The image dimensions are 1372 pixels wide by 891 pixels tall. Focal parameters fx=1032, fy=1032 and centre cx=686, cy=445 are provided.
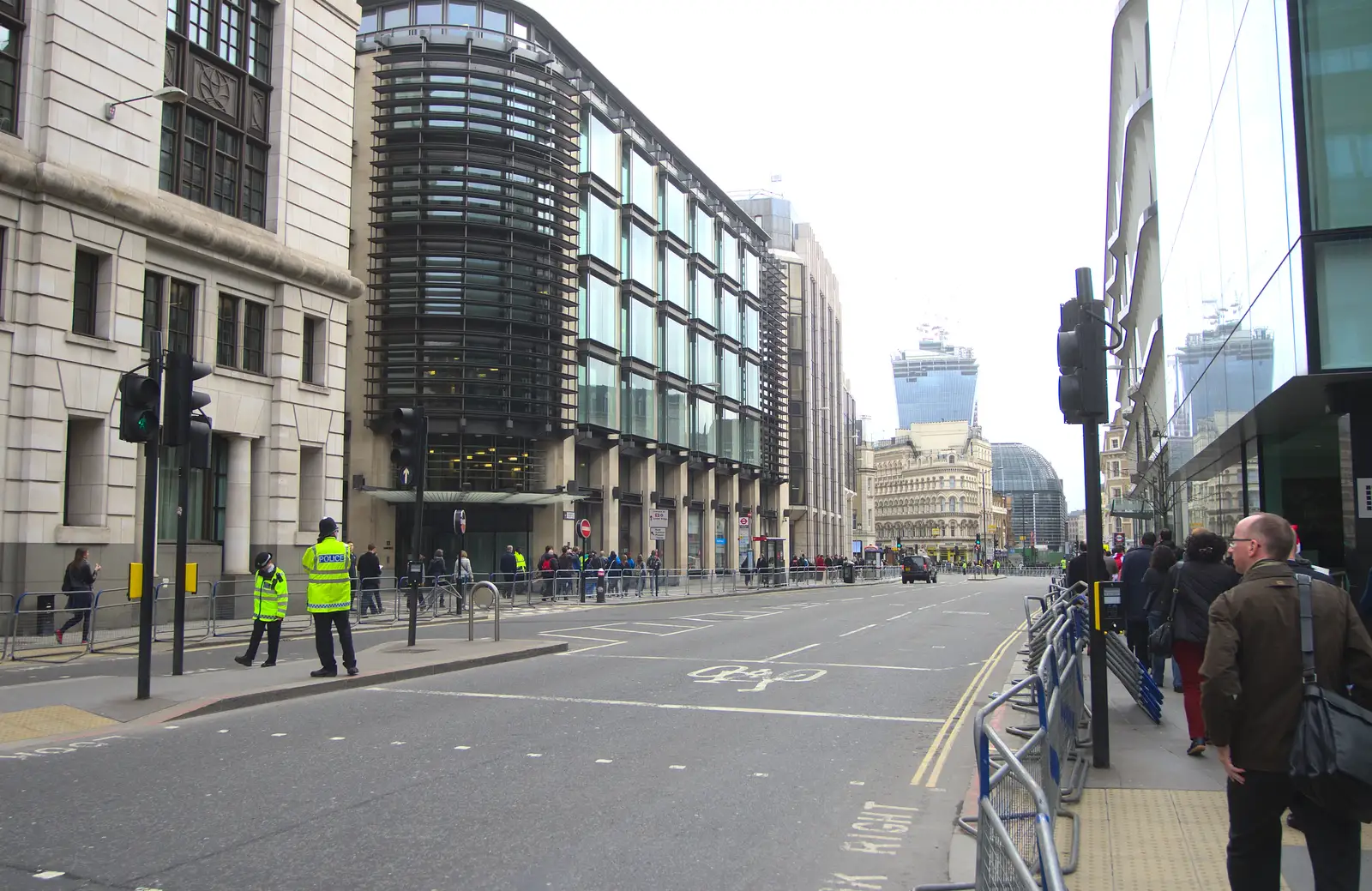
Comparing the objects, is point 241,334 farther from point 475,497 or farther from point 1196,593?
point 1196,593

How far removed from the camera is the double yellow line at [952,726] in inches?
327

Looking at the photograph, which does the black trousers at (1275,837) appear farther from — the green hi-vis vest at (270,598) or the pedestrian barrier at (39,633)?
the pedestrian barrier at (39,633)

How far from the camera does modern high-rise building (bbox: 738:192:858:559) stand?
83.7 metres

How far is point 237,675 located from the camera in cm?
1281

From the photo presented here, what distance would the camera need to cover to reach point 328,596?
Result: 12.6 m

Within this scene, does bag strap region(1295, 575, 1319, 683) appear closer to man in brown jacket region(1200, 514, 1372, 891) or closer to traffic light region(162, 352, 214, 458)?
man in brown jacket region(1200, 514, 1372, 891)

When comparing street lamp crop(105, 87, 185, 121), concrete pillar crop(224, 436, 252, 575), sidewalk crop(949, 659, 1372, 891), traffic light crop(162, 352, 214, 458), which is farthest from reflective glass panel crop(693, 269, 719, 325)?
sidewalk crop(949, 659, 1372, 891)

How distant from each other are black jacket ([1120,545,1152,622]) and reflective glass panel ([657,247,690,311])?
44.5 m

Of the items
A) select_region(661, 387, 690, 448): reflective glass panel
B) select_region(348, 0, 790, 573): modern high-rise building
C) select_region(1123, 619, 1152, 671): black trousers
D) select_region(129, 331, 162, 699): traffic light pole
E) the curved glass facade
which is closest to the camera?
select_region(129, 331, 162, 699): traffic light pole

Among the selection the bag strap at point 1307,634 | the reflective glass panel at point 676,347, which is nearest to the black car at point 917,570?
the reflective glass panel at point 676,347

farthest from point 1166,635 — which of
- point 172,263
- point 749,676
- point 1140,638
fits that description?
point 172,263

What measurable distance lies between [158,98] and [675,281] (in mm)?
37326

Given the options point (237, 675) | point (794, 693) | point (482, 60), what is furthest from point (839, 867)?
point (482, 60)

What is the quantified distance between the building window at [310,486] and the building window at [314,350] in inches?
78.1
